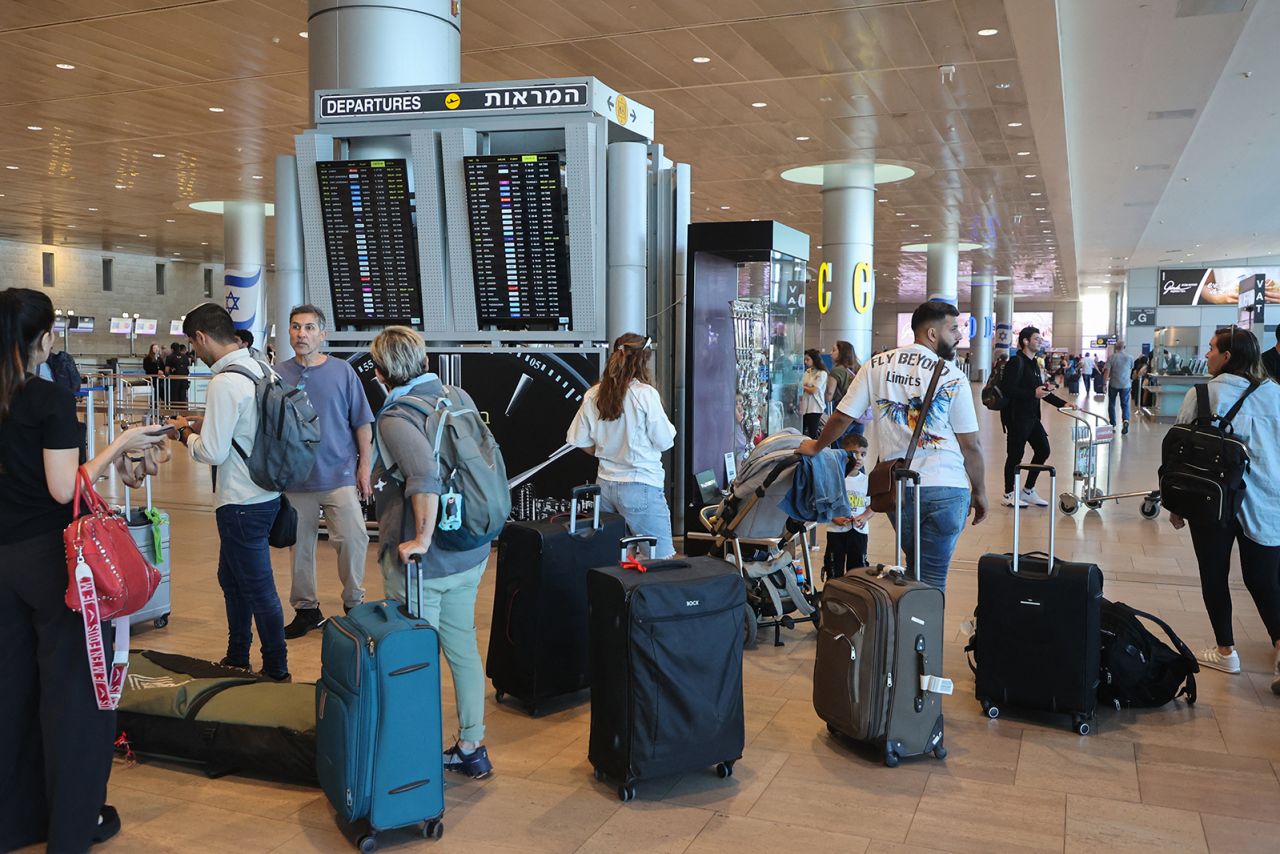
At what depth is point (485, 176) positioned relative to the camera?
23.5 feet

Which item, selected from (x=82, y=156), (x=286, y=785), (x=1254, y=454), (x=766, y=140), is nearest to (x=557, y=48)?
(x=766, y=140)

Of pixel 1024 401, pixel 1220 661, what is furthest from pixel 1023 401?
pixel 1220 661

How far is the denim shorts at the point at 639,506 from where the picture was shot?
4.97m

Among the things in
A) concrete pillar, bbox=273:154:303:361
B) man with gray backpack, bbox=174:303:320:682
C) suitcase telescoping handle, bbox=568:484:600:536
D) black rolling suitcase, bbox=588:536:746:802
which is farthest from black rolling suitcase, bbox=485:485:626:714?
concrete pillar, bbox=273:154:303:361

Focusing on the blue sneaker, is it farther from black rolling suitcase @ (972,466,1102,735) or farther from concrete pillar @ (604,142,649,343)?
concrete pillar @ (604,142,649,343)

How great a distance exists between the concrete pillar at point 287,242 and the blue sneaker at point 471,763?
14.6ft

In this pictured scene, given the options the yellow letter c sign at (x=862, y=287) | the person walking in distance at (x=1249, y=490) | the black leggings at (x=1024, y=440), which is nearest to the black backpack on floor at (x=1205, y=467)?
the person walking in distance at (x=1249, y=490)

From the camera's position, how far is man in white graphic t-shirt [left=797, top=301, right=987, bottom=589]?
450 cm

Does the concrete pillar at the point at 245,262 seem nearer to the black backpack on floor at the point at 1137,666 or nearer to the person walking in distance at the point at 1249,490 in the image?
the person walking in distance at the point at 1249,490

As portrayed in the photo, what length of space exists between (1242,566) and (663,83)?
9167 mm

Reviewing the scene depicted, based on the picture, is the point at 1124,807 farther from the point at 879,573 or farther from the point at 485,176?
the point at 485,176

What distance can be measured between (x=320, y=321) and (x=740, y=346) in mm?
3567

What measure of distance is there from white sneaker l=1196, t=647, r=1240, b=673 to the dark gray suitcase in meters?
1.90

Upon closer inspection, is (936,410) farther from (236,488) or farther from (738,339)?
(738,339)
